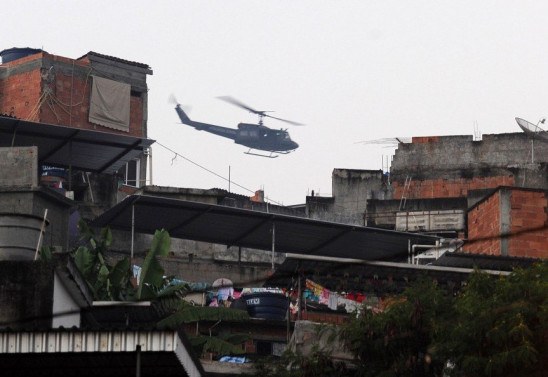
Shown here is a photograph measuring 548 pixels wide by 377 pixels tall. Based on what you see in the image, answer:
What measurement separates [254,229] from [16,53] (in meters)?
21.3

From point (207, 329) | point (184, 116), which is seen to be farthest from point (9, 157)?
point (184, 116)

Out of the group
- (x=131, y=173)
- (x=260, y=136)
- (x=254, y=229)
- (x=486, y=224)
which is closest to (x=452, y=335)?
(x=254, y=229)

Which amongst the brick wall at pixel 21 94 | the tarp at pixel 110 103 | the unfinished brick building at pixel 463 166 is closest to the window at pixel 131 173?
the tarp at pixel 110 103

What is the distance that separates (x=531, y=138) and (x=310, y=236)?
67.0 ft

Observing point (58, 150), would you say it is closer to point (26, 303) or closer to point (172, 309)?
point (172, 309)

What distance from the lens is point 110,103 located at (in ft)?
186

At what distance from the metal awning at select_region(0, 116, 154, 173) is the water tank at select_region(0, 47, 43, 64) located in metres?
14.9

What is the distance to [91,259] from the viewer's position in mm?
31109

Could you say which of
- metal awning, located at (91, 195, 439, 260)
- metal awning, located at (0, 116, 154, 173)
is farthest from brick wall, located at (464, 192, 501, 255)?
metal awning, located at (0, 116, 154, 173)

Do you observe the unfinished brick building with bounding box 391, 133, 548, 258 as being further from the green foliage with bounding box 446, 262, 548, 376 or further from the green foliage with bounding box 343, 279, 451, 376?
the green foliage with bounding box 446, 262, 548, 376

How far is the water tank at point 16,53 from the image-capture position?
5762cm

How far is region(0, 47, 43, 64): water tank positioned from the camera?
57625mm

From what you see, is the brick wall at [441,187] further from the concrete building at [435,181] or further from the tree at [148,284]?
the tree at [148,284]

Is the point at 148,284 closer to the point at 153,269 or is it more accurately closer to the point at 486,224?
the point at 153,269
